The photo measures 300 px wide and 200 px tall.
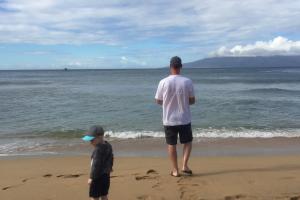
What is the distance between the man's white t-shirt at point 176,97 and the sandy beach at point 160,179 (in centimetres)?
90

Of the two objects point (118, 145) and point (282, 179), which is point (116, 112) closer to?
point (118, 145)

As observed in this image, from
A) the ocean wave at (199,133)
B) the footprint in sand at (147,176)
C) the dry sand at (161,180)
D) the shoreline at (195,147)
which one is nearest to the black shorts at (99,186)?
the dry sand at (161,180)

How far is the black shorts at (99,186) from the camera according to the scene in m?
4.46

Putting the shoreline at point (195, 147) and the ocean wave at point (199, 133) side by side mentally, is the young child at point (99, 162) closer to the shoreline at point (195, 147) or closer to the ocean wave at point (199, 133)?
the shoreline at point (195, 147)

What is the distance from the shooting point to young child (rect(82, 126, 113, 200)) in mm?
4309

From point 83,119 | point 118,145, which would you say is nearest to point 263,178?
point 118,145

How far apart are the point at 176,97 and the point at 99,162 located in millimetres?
2169

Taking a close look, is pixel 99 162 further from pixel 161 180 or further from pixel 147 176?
pixel 147 176

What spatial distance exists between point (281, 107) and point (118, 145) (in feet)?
36.5

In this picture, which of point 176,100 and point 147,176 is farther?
point 147,176

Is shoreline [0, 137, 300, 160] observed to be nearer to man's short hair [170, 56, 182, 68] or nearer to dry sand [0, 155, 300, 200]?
dry sand [0, 155, 300, 200]

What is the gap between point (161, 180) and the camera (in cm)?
618

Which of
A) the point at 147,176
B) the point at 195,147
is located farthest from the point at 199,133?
the point at 147,176

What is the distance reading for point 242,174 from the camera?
21.5ft
